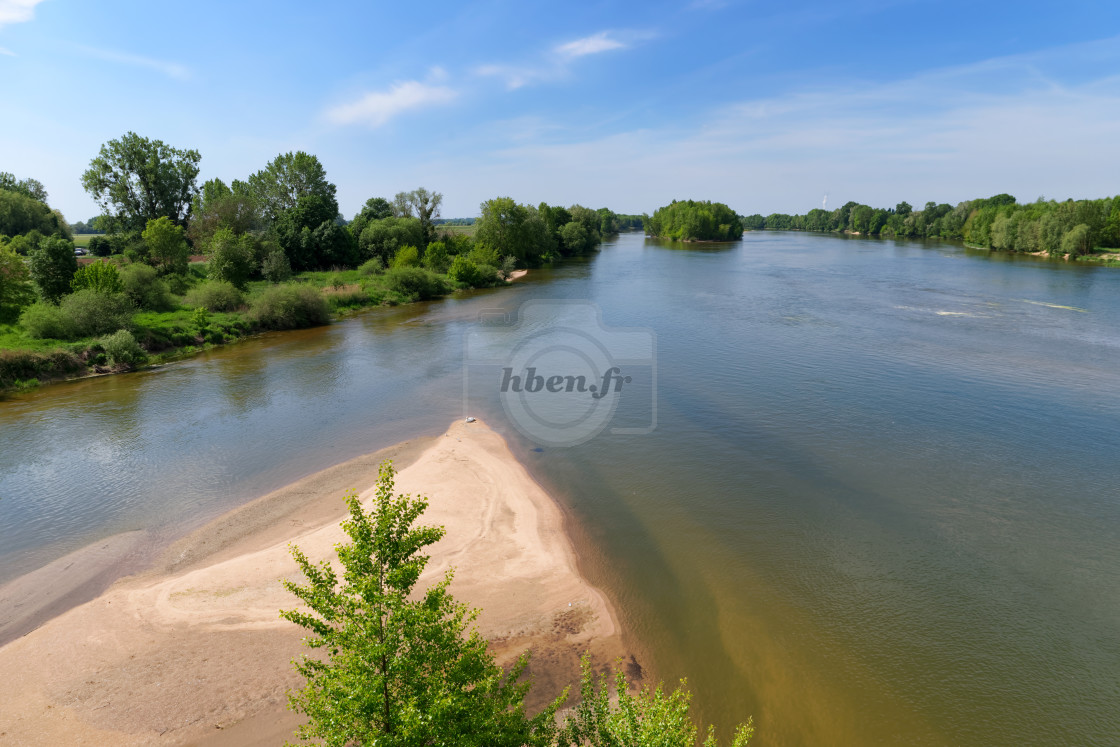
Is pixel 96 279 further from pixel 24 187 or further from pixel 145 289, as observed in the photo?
pixel 24 187

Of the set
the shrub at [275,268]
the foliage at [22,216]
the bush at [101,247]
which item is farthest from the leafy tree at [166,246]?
the foliage at [22,216]

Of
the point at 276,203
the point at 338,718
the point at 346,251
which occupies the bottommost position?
the point at 338,718

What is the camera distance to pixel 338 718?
5941 mm

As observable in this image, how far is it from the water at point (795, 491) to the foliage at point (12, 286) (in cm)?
823

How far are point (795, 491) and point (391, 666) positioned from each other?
1499 centimetres

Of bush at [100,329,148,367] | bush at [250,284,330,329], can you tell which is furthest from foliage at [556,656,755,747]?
bush at [250,284,330,329]

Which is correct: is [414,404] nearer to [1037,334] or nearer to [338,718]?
[338,718]

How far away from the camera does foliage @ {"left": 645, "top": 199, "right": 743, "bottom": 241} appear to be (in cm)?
14862

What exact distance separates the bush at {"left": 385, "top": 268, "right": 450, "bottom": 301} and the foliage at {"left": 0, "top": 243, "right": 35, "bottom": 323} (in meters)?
27.9

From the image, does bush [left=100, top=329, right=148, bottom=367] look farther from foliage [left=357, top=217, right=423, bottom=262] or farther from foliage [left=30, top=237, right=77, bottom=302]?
foliage [left=357, top=217, right=423, bottom=262]

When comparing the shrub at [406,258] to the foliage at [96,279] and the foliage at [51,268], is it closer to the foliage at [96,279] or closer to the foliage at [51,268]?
the foliage at [96,279]

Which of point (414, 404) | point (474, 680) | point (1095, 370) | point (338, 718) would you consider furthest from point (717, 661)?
point (1095, 370)

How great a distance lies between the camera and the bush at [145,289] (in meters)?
36.7

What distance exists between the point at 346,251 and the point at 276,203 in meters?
16.7
